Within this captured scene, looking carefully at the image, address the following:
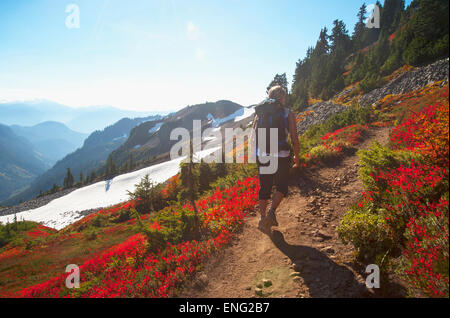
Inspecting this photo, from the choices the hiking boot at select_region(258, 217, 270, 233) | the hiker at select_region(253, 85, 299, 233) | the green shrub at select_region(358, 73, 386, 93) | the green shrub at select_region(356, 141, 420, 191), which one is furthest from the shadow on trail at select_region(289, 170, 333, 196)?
the green shrub at select_region(358, 73, 386, 93)

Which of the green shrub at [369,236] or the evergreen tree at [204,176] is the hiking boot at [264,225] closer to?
the green shrub at [369,236]

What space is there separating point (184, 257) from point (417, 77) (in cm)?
2400

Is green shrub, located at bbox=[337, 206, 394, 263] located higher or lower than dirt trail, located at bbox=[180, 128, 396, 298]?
higher

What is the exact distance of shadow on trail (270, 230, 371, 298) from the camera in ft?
9.66

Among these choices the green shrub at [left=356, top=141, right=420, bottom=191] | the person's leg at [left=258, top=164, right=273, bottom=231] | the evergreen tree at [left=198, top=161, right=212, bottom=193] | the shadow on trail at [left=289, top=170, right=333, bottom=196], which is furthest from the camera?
the evergreen tree at [left=198, top=161, right=212, bottom=193]

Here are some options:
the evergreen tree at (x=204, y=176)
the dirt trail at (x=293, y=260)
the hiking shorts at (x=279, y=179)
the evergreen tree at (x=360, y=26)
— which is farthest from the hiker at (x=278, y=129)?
the evergreen tree at (x=360, y=26)

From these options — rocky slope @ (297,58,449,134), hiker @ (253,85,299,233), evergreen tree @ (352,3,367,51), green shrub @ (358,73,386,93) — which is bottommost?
hiker @ (253,85,299,233)

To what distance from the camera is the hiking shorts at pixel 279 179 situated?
13.7 feet

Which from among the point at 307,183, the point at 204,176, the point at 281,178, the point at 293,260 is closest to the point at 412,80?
the point at 307,183

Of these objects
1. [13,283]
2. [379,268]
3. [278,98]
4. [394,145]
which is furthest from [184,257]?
[13,283]

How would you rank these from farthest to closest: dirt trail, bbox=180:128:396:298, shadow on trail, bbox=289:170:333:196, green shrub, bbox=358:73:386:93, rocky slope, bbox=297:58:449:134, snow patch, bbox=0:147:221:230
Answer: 1. snow patch, bbox=0:147:221:230
2. green shrub, bbox=358:73:386:93
3. rocky slope, bbox=297:58:449:134
4. shadow on trail, bbox=289:170:333:196
5. dirt trail, bbox=180:128:396:298

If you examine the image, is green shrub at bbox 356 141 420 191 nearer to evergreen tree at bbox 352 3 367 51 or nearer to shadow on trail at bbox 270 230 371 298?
shadow on trail at bbox 270 230 371 298

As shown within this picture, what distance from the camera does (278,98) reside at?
4.17 m
